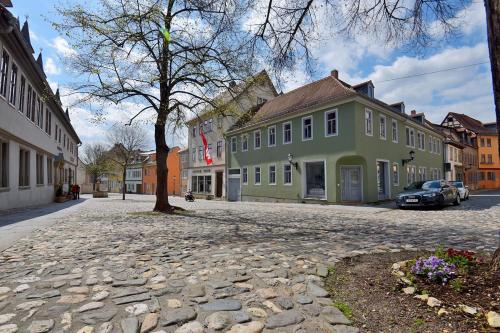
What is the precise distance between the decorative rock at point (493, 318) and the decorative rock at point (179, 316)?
2472 mm

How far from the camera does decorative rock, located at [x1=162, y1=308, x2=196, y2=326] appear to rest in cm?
300

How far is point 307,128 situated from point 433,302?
20522 millimetres

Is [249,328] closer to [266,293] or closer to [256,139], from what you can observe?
[266,293]

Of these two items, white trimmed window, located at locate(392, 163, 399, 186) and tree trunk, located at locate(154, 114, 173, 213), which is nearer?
tree trunk, located at locate(154, 114, 173, 213)

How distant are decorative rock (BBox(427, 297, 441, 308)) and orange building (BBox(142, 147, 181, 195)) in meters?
47.1

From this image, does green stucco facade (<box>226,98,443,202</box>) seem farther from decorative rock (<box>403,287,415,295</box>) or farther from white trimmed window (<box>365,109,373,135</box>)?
decorative rock (<box>403,287,415,295</box>)

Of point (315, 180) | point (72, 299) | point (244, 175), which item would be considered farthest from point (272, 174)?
point (72, 299)

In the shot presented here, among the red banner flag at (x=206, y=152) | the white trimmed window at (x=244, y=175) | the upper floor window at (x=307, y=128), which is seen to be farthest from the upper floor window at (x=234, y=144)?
the upper floor window at (x=307, y=128)

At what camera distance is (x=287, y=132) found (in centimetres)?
2509

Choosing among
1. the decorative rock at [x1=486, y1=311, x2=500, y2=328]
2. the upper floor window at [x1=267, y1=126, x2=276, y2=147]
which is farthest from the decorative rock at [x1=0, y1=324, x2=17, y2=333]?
the upper floor window at [x1=267, y1=126, x2=276, y2=147]

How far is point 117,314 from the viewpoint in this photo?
3139 mm

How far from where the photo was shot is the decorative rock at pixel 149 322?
9.35 ft

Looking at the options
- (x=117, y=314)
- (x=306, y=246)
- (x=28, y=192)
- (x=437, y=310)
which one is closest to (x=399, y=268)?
(x=437, y=310)

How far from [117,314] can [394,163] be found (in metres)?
23.9
